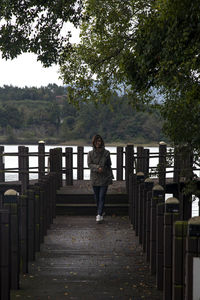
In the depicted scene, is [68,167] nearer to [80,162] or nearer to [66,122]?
[80,162]

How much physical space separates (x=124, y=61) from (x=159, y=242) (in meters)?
5.58

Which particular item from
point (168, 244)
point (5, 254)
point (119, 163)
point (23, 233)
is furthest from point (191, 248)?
point (119, 163)

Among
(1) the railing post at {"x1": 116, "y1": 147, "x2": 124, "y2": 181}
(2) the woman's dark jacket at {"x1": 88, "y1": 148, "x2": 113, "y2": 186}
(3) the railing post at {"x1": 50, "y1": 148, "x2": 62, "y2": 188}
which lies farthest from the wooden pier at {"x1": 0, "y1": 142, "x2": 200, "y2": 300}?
(1) the railing post at {"x1": 116, "y1": 147, "x2": 124, "y2": 181}

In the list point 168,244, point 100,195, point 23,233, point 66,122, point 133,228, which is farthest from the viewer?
point 66,122

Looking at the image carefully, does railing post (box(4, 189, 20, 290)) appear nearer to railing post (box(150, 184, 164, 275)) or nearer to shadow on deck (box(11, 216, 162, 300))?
shadow on deck (box(11, 216, 162, 300))

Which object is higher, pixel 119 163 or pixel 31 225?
pixel 119 163

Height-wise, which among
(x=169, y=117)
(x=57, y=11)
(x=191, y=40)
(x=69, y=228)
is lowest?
(x=69, y=228)

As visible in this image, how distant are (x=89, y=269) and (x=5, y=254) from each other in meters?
2.01

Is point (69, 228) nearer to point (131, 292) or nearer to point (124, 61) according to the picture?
point (124, 61)

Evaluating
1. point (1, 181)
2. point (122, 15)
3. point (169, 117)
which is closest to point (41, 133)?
point (1, 181)

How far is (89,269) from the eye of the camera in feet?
23.2

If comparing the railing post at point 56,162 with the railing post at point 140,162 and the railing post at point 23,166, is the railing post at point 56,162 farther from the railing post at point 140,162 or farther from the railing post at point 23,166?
the railing post at point 140,162

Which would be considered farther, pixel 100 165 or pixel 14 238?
pixel 100 165

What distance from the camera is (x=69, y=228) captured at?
11070 mm
